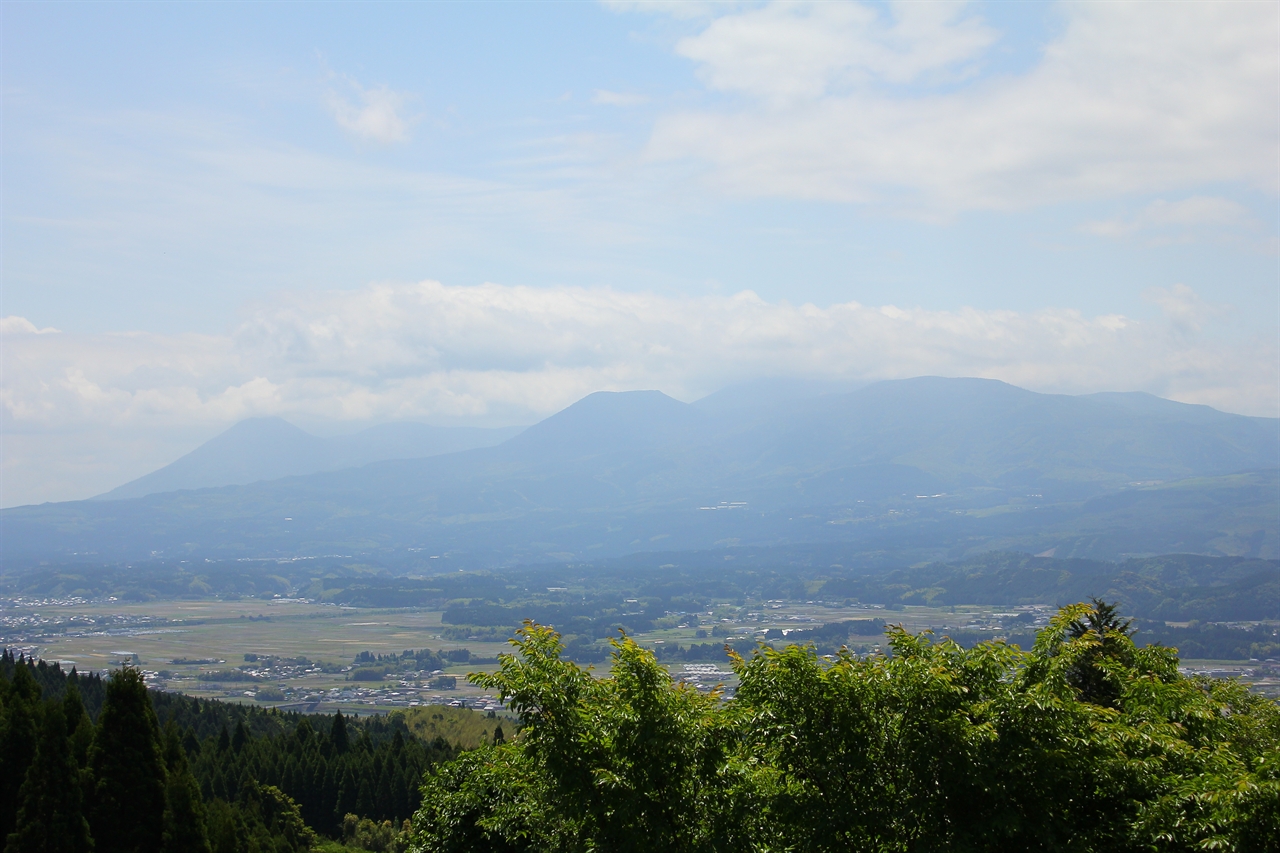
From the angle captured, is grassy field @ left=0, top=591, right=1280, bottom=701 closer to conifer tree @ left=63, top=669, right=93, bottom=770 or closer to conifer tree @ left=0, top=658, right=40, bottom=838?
conifer tree @ left=63, top=669, right=93, bottom=770

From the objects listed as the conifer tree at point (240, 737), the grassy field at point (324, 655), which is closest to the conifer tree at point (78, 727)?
the conifer tree at point (240, 737)

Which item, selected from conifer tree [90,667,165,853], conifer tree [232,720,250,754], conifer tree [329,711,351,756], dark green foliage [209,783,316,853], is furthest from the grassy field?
conifer tree [90,667,165,853]

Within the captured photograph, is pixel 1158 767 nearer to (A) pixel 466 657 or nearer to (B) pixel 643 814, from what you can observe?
(B) pixel 643 814

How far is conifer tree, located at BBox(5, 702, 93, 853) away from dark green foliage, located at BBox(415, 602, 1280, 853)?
11.5 m

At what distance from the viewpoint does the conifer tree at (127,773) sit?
2100 cm

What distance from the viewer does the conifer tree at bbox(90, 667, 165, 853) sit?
2100cm

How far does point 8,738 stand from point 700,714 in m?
18.3

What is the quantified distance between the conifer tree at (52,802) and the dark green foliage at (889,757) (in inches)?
451

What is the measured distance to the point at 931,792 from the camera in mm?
12727

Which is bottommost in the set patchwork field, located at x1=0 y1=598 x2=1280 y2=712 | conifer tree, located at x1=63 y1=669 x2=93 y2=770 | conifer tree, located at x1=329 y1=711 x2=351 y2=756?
patchwork field, located at x1=0 y1=598 x2=1280 y2=712

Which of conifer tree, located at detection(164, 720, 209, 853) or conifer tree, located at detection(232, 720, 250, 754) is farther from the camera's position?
conifer tree, located at detection(232, 720, 250, 754)

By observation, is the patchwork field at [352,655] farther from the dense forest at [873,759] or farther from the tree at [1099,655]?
the dense forest at [873,759]

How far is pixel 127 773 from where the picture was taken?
21406 millimetres

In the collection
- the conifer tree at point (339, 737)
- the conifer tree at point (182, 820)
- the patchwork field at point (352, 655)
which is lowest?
the patchwork field at point (352, 655)
